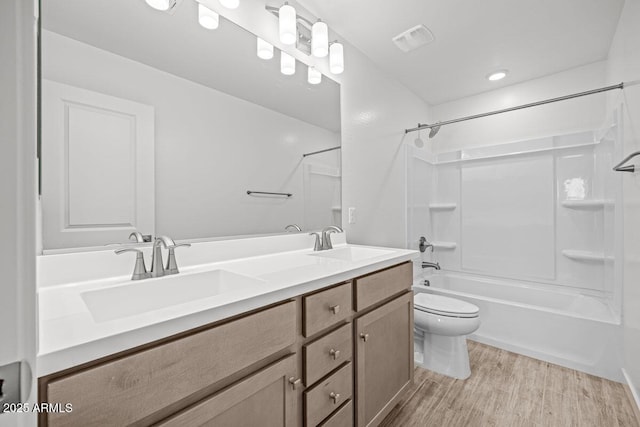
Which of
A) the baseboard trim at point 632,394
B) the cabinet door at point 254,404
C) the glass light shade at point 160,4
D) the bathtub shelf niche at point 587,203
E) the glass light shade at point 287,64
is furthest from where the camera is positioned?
the bathtub shelf niche at point 587,203

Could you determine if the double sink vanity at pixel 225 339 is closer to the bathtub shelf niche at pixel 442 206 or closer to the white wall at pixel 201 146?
the white wall at pixel 201 146

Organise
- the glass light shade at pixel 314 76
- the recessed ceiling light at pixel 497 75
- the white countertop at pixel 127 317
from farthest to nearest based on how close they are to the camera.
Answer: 1. the recessed ceiling light at pixel 497 75
2. the glass light shade at pixel 314 76
3. the white countertop at pixel 127 317

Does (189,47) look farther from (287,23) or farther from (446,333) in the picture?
(446,333)

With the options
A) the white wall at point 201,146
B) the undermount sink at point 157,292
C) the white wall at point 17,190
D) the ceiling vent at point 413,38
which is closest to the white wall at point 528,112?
the ceiling vent at point 413,38

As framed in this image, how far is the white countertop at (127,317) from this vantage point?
0.50m

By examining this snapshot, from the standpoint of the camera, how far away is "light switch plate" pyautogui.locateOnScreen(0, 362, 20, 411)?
1.06 feet

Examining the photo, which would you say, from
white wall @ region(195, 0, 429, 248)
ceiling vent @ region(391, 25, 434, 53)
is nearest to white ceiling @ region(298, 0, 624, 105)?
ceiling vent @ region(391, 25, 434, 53)

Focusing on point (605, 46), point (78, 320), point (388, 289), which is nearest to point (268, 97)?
point (388, 289)

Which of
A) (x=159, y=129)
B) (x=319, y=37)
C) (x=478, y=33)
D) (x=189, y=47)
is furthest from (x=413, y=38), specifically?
(x=159, y=129)

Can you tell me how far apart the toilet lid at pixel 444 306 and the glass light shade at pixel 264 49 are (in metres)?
1.89

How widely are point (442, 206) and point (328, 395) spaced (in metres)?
2.58

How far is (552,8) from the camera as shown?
172 cm

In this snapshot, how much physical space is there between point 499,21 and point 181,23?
193cm

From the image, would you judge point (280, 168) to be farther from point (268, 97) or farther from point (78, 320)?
point (78, 320)
